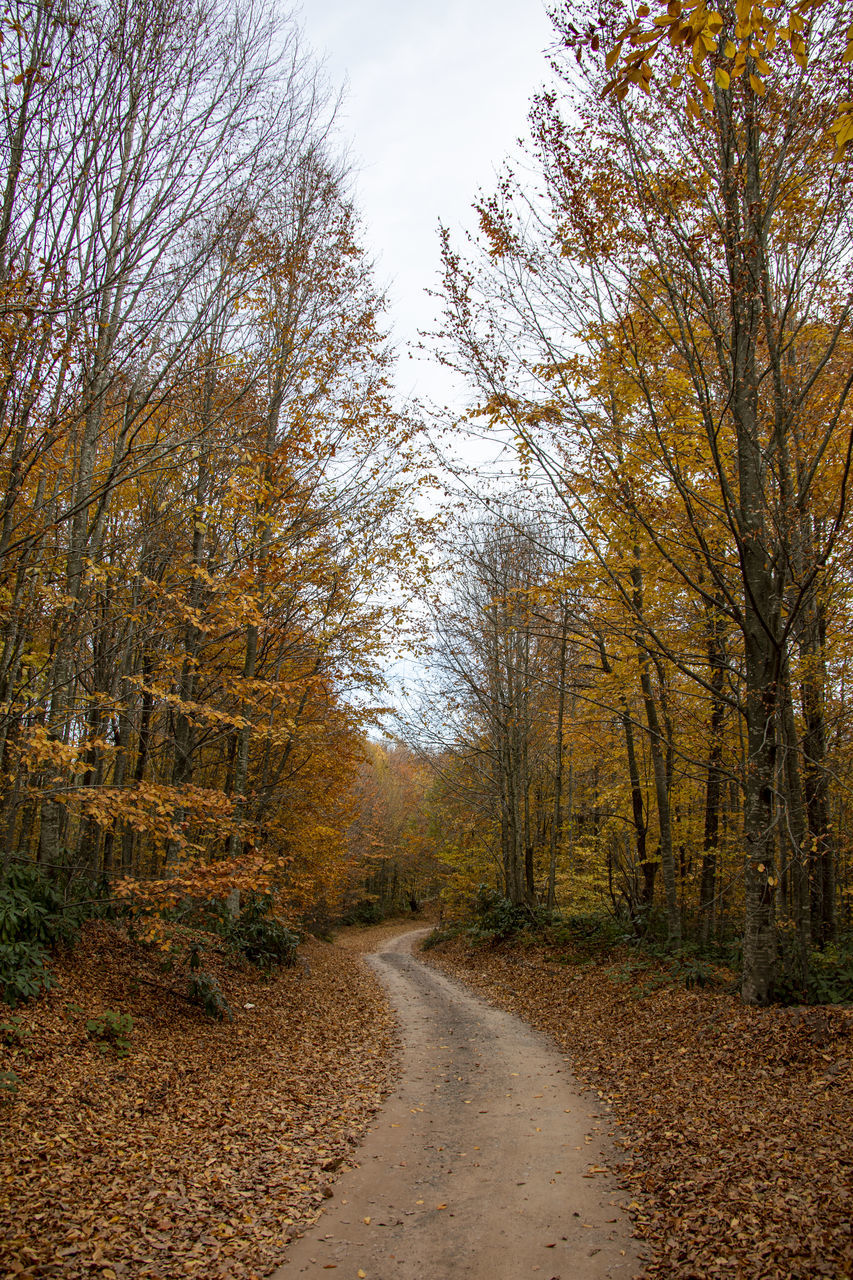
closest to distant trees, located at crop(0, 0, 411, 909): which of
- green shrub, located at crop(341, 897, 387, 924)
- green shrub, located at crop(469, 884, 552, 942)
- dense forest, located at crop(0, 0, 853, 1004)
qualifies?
dense forest, located at crop(0, 0, 853, 1004)

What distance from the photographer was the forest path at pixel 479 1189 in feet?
12.6

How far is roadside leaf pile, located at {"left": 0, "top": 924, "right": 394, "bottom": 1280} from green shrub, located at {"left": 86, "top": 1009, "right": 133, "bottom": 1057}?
0.18 ft

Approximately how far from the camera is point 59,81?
5020 millimetres

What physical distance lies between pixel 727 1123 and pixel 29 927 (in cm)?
736

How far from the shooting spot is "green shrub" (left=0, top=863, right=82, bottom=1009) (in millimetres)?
6676

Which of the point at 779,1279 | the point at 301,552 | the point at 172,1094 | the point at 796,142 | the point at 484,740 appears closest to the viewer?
the point at 779,1279

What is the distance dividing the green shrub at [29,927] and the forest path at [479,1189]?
3.82 metres

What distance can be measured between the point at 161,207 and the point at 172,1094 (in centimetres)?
813

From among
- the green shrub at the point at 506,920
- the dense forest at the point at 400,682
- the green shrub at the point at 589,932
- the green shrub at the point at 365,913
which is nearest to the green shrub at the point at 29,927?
the dense forest at the point at 400,682

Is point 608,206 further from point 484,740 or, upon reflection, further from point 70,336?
point 484,740

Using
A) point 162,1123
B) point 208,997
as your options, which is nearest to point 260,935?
point 208,997

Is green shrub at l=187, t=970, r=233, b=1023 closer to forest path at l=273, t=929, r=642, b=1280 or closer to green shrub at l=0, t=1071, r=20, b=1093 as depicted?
forest path at l=273, t=929, r=642, b=1280

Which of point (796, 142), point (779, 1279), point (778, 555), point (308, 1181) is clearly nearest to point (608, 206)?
point (796, 142)

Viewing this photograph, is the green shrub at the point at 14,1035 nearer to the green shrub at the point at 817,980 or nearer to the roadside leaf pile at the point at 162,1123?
the roadside leaf pile at the point at 162,1123
